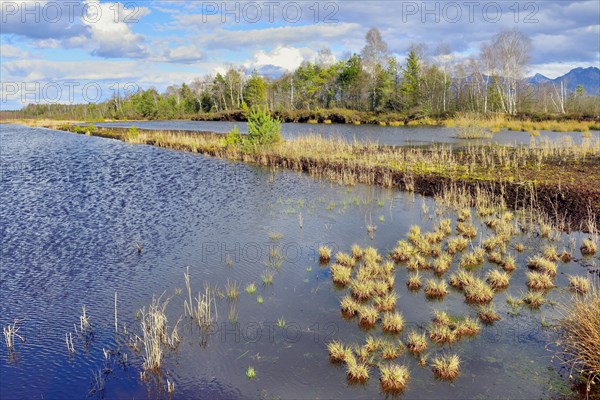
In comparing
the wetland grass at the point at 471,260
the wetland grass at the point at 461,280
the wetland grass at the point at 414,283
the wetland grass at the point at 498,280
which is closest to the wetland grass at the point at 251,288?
the wetland grass at the point at 414,283

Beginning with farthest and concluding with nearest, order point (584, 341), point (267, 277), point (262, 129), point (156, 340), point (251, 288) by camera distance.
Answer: point (262, 129) < point (267, 277) < point (251, 288) < point (156, 340) < point (584, 341)

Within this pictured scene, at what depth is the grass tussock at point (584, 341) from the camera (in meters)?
7.54

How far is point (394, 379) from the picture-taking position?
7.66 metres

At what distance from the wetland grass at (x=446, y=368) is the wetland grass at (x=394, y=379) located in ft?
1.84

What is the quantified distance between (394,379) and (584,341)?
3.33 meters

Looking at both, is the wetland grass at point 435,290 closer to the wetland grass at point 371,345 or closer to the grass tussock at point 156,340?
the wetland grass at point 371,345

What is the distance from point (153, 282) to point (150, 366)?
4.26 m

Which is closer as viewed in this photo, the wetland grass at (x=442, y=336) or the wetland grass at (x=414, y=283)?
the wetland grass at (x=442, y=336)

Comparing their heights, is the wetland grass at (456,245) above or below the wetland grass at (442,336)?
above

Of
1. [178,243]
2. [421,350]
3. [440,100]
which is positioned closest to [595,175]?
[421,350]

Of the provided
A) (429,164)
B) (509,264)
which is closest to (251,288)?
(509,264)

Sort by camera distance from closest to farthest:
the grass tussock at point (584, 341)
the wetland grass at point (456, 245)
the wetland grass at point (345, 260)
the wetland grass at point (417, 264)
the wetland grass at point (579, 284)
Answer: the grass tussock at point (584, 341) < the wetland grass at point (579, 284) < the wetland grass at point (417, 264) < the wetland grass at point (345, 260) < the wetland grass at point (456, 245)

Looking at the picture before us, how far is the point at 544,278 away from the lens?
451 inches

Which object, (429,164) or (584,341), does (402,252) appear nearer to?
(584,341)
